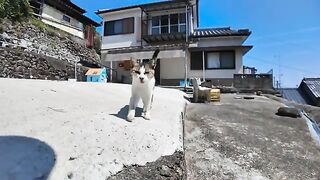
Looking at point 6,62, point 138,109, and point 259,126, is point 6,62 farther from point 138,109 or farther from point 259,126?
point 259,126

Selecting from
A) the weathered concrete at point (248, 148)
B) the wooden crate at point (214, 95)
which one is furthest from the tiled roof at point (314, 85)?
the weathered concrete at point (248, 148)

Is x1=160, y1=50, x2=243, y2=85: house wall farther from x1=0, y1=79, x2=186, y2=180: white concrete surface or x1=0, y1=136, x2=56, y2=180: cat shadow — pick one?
x1=0, y1=136, x2=56, y2=180: cat shadow

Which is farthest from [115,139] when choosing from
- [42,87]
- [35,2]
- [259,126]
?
[35,2]

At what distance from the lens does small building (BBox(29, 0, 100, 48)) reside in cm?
2311

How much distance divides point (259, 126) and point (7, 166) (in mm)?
5299

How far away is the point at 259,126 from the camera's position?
20.7 ft

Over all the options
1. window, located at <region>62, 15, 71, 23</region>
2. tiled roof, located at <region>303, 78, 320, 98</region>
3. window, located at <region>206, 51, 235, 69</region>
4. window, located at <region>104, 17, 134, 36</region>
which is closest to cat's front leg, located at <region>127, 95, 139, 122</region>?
tiled roof, located at <region>303, 78, 320, 98</region>

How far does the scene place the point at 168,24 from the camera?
22078 mm

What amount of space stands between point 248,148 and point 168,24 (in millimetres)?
18362

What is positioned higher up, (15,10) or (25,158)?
(15,10)

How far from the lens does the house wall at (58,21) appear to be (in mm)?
23594

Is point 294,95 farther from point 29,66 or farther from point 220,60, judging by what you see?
point 29,66

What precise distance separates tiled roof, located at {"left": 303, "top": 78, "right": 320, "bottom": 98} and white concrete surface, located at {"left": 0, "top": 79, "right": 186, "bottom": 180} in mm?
12285

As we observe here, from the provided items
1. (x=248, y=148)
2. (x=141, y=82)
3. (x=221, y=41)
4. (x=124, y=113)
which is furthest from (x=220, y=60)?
(x=141, y=82)
